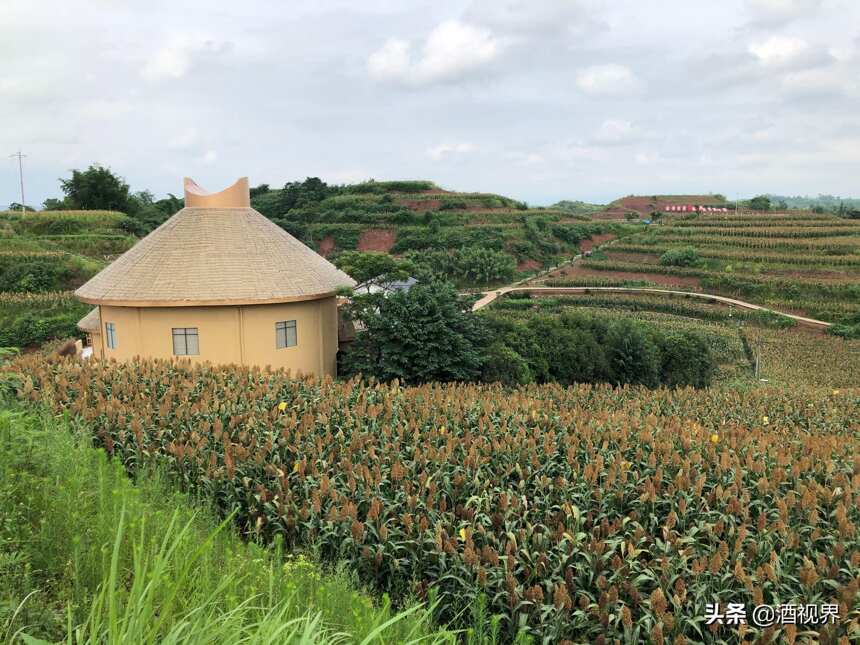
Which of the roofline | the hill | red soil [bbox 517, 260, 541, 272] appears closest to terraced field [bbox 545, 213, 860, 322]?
red soil [bbox 517, 260, 541, 272]

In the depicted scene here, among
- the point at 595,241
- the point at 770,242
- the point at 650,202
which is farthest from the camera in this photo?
the point at 650,202

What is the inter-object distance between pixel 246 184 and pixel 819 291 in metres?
40.7

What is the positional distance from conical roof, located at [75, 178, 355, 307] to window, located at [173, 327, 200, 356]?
0.81 m

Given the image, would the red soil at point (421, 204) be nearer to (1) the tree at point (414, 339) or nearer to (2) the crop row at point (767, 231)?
(2) the crop row at point (767, 231)

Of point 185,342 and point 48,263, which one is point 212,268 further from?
point 48,263

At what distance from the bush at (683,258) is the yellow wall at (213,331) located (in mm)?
41961

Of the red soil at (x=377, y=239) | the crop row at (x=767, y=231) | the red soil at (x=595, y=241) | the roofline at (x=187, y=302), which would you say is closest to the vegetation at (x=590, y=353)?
the roofline at (x=187, y=302)

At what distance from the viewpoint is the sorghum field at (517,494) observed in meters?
4.70

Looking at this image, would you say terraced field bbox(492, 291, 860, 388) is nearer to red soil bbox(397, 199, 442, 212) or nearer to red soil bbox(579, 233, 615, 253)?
red soil bbox(579, 233, 615, 253)

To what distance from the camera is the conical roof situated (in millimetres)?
14961

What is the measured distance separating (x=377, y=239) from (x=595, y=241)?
23.6 metres

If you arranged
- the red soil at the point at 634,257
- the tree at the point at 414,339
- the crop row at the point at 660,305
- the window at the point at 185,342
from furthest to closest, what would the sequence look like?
the red soil at the point at 634,257, the crop row at the point at 660,305, the tree at the point at 414,339, the window at the point at 185,342

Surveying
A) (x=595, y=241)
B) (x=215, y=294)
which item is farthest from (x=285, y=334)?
(x=595, y=241)

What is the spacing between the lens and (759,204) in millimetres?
77938
